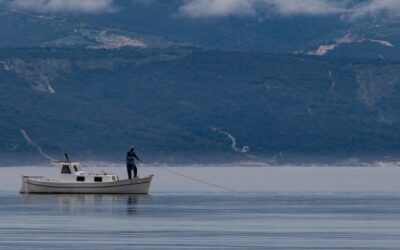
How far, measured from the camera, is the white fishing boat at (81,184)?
80.6 m

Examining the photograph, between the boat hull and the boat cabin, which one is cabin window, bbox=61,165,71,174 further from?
the boat hull

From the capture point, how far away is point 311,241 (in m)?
50.3

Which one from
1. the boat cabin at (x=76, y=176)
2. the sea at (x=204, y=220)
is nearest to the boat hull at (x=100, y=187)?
the boat cabin at (x=76, y=176)

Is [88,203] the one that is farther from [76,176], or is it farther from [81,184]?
[76,176]

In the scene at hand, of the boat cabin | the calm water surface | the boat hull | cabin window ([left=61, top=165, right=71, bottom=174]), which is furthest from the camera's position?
cabin window ([left=61, top=165, right=71, bottom=174])

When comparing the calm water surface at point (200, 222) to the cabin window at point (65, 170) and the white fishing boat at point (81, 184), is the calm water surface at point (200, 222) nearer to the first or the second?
the white fishing boat at point (81, 184)

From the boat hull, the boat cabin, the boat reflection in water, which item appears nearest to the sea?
the boat reflection in water

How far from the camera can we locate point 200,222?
191 ft

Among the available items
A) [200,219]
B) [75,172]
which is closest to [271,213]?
[200,219]

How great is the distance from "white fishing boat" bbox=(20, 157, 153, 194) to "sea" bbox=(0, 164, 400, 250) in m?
0.83

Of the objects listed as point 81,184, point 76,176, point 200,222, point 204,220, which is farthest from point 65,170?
point 200,222

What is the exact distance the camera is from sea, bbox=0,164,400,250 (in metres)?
49.8

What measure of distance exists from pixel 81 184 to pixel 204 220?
2221 cm

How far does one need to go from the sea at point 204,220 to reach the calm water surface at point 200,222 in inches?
1.1
